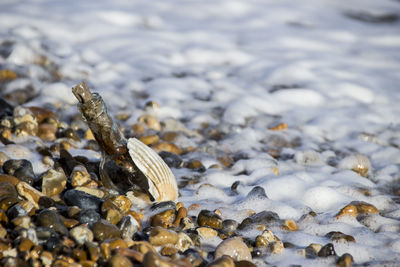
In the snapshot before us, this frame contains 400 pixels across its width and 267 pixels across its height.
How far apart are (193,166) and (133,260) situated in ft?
4.71

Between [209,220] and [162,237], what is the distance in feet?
1.29

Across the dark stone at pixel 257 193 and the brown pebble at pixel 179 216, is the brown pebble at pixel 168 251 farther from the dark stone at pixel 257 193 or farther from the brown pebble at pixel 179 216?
the dark stone at pixel 257 193

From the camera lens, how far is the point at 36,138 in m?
3.27

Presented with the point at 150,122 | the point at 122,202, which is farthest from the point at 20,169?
the point at 150,122

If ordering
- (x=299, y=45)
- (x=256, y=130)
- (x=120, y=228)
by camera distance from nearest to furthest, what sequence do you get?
(x=120, y=228), (x=256, y=130), (x=299, y=45)

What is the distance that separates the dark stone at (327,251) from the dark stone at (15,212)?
63.2 inches

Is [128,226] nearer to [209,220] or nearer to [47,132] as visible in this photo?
[209,220]

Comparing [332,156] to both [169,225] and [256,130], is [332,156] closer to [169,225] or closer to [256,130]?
[256,130]

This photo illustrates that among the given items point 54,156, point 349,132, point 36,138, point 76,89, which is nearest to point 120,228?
point 76,89

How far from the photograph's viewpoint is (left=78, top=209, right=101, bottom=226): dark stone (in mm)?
2189

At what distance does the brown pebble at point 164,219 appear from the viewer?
7.75 ft

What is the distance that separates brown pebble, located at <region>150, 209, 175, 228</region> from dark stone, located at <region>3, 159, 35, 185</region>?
0.88 meters

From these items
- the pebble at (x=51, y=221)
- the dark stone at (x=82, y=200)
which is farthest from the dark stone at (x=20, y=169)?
the pebble at (x=51, y=221)

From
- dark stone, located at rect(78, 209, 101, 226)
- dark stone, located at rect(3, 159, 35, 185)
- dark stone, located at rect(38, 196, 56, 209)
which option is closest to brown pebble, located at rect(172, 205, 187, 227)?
dark stone, located at rect(78, 209, 101, 226)
